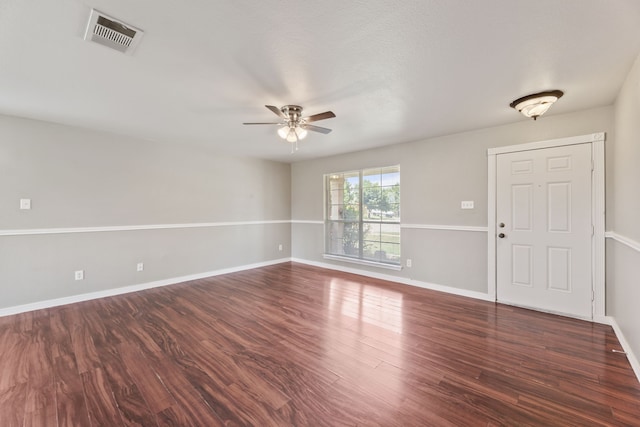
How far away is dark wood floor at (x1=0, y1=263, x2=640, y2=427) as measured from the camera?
164 centimetres

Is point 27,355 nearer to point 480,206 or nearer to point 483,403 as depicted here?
point 483,403

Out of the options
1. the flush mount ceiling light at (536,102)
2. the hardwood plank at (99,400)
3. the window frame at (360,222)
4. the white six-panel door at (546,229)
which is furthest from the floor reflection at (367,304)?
the flush mount ceiling light at (536,102)

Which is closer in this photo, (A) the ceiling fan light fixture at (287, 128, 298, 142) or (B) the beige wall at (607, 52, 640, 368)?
(B) the beige wall at (607, 52, 640, 368)

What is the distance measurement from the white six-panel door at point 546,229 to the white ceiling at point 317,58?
62cm

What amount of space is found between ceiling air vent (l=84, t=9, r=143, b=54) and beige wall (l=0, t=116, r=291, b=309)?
269 centimetres

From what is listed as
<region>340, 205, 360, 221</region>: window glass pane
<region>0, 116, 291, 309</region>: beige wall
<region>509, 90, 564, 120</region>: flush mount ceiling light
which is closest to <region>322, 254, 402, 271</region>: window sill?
<region>340, 205, 360, 221</region>: window glass pane

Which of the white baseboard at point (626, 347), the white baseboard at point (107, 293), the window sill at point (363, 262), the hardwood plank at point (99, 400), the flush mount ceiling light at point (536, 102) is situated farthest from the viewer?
the window sill at point (363, 262)

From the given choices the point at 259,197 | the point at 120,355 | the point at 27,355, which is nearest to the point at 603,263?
the point at 120,355

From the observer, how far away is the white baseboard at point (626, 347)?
2.00 meters

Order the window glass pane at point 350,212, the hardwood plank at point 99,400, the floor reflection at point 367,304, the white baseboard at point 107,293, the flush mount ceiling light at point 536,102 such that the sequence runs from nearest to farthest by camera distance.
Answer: the hardwood plank at point 99,400
the flush mount ceiling light at point 536,102
the floor reflection at point 367,304
the white baseboard at point 107,293
the window glass pane at point 350,212

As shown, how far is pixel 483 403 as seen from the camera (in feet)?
5.63

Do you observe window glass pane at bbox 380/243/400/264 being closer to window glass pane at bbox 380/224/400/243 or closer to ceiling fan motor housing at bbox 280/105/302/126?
window glass pane at bbox 380/224/400/243

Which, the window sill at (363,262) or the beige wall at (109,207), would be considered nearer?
the beige wall at (109,207)

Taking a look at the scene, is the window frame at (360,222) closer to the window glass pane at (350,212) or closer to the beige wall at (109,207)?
the window glass pane at (350,212)
